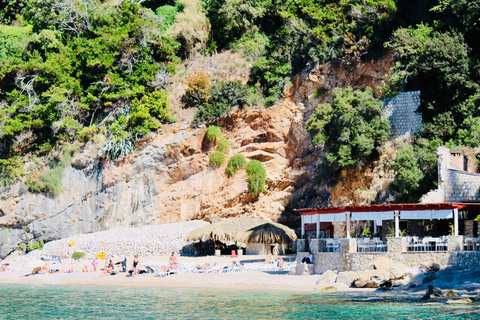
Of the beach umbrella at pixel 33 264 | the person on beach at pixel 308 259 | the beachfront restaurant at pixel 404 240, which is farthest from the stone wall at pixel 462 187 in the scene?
the beach umbrella at pixel 33 264

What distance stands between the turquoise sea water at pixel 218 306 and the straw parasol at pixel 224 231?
18.7 ft

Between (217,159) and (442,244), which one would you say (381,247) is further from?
(217,159)

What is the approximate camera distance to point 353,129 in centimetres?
2575

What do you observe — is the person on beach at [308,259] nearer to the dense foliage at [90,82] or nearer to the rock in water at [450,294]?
the rock in water at [450,294]

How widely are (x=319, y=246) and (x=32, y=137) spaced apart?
2200 centimetres

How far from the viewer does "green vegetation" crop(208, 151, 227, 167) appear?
1236 inches

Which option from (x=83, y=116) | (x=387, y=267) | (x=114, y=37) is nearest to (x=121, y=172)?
(x=83, y=116)

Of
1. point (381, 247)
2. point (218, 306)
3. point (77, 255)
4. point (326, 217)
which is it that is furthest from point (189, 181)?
point (218, 306)

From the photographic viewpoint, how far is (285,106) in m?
31.7

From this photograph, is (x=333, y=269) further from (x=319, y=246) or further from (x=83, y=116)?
(x=83, y=116)

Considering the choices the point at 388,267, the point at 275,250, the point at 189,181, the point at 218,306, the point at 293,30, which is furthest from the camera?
the point at 189,181

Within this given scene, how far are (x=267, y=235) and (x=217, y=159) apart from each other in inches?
286

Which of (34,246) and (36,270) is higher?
(34,246)

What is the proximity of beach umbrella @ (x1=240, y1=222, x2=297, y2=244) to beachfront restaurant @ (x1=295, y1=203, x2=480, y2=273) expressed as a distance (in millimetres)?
3283
